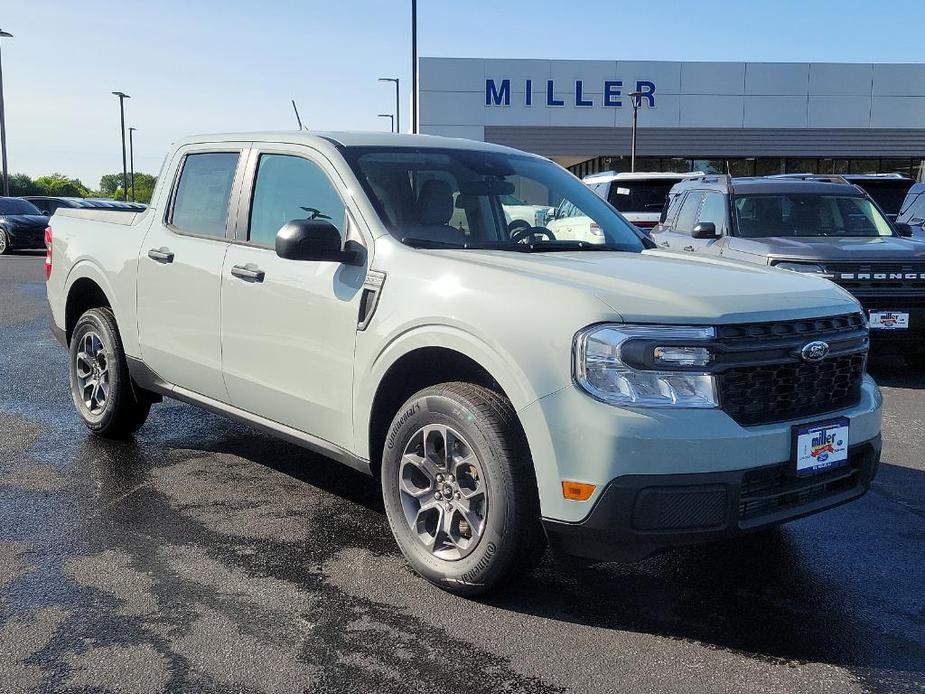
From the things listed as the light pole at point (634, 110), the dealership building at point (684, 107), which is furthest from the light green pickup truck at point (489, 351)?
the dealership building at point (684, 107)

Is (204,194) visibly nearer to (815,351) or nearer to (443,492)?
(443,492)

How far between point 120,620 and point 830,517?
3.25 m

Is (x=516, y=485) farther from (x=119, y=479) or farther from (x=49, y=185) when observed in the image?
(x=49, y=185)

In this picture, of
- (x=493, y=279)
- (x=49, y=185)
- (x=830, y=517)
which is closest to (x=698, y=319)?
(x=493, y=279)

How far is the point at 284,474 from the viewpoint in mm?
5262

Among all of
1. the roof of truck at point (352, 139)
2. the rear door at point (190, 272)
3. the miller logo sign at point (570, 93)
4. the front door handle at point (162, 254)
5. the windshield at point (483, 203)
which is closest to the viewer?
the windshield at point (483, 203)

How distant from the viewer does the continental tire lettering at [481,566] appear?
344 centimetres

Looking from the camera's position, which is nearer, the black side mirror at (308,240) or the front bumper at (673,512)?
the front bumper at (673,512)

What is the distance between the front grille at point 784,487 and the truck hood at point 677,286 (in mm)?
537

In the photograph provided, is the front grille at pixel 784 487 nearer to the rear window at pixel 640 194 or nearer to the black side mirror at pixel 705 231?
the black side mirror at pixel 705 231

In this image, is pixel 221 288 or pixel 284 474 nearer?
pixel 221 288

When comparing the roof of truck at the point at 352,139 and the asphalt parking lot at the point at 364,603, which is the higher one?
the roof of truck at the point at 352,139

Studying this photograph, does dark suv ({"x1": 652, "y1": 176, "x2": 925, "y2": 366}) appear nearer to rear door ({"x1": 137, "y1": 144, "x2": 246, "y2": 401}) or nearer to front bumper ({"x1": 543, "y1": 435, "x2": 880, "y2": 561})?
rear door ({"x1": 137, "y1": 144, "x2": 246, "y2": 401})

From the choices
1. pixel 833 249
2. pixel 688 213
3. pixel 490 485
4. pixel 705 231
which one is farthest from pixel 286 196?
pixel 688 213
